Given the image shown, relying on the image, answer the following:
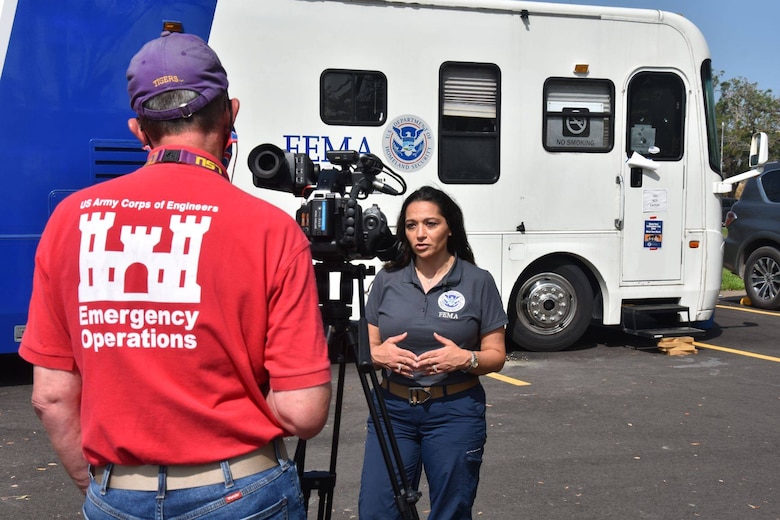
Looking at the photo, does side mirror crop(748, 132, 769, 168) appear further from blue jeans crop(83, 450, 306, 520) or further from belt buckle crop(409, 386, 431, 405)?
blue jeans crop(83, 450, 306, 520)

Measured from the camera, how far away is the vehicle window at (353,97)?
340 inches

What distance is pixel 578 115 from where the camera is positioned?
9.55m

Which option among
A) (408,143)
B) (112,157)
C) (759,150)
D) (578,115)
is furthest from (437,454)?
(759,150)

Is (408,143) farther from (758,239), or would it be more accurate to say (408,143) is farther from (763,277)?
(763,277)


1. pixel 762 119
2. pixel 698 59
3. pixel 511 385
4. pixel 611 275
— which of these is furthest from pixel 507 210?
pixel 762 119

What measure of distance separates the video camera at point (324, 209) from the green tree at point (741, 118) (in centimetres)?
7227

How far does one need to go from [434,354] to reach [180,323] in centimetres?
190

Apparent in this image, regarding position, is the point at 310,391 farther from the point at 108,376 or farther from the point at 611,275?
the point at 611,275

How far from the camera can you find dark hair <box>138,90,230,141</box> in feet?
6.43

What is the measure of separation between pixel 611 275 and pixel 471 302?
6140 mm

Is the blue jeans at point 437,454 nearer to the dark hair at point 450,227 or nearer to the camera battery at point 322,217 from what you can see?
the dark hair at point 450,227

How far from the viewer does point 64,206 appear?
6.44ft

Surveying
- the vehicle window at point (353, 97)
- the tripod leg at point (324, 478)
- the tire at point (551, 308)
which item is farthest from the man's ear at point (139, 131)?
the tire at point (551, 308)

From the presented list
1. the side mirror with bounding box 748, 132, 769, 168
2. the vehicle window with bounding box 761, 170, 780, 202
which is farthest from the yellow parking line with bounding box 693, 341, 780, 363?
the vehicle window with bounding box 761, 170, 780, 202
